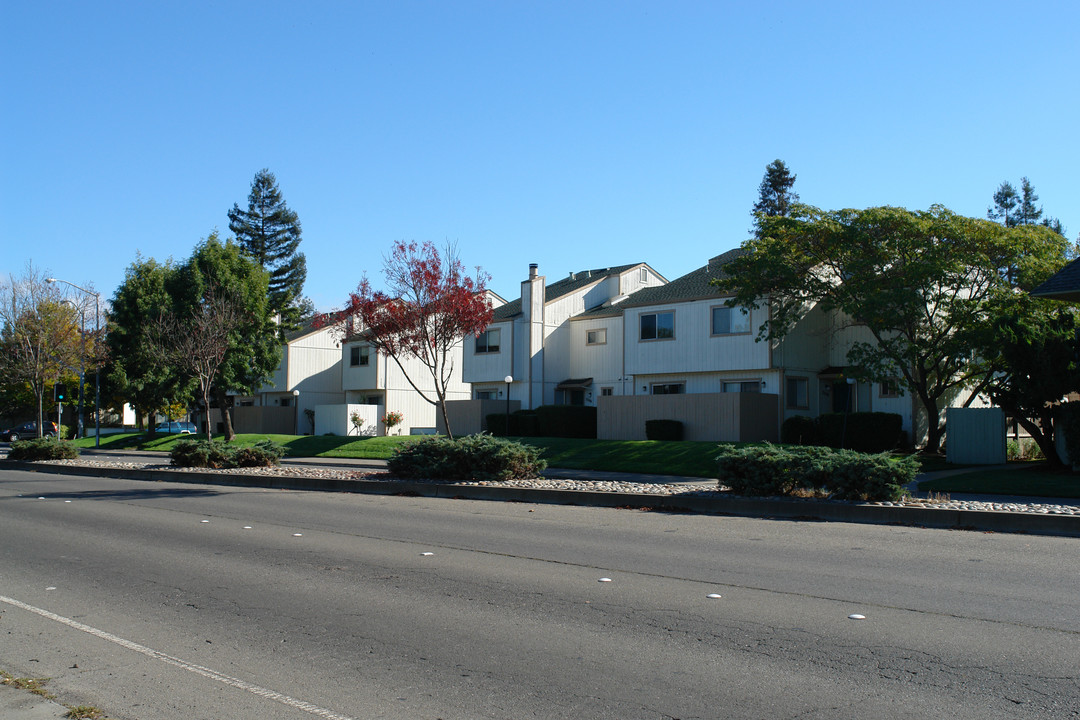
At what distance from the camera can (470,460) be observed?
19969 mm

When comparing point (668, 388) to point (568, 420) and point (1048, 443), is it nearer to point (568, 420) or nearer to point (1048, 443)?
point (568, 420)

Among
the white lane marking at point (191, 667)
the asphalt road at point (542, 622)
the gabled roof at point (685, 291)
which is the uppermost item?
the gabled roof at point (685, 291)

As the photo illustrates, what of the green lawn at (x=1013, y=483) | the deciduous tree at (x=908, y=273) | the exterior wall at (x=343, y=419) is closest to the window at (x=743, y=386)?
the deciduous tree at (x=908, y=273)

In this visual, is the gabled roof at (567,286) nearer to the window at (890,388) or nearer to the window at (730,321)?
the window at (730,321)

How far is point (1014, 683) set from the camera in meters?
5.77

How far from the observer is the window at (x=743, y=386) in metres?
33.8

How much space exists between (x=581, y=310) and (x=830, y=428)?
15.5m

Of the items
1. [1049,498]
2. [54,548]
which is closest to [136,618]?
[54,548]

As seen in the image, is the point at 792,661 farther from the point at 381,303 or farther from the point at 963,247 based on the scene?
the point at 963,247

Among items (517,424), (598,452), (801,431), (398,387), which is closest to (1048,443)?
(801,431)

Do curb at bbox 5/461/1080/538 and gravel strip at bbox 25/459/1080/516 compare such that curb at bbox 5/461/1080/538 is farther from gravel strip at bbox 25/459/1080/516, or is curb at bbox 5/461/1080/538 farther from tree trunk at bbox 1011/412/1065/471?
tree trunk at bbox 1011/412/1065/471

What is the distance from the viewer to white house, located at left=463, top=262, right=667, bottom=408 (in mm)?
41375

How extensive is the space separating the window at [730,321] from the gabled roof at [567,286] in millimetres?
9804

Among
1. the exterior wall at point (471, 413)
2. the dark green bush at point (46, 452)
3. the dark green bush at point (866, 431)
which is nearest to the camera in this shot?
the dark green bush at point (866, 431)
